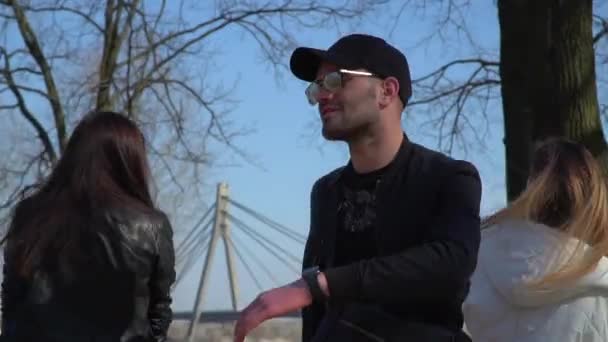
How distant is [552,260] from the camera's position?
483 centimetres

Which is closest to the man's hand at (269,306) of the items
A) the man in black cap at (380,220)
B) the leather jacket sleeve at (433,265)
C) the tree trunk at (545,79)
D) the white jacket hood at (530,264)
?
the man in black cap at (380,220)

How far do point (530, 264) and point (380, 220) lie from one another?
1464 millimetres

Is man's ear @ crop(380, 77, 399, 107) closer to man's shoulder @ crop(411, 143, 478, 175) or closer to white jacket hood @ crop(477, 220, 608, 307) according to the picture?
man's shoulder @ crop(411, 143, 478, 175)

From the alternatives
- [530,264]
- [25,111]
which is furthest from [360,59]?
[25,111]

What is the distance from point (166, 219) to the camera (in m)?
4.54

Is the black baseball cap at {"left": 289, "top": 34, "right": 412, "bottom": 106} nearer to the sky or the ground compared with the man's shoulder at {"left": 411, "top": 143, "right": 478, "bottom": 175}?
nearer to the sky

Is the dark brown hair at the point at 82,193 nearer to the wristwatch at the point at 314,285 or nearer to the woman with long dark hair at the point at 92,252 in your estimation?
the woman with long dark hair at the point at 92,252

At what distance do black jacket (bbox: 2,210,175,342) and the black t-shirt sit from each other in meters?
0.98

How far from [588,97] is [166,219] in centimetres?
597

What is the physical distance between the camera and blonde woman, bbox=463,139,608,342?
Answer: 4.81 meters

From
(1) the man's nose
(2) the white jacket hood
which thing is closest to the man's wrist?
(1) the man's nose

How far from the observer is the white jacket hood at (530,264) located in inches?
190

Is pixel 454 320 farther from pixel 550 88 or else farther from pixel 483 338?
pixel 550 88

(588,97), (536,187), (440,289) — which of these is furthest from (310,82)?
(588,97)
